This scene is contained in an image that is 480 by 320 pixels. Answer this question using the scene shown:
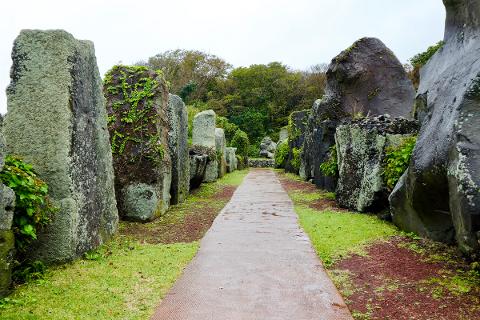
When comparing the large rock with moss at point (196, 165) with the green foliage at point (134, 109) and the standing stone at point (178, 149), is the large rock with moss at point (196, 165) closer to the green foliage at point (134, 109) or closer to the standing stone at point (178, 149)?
the standing stone at point (178, 149)

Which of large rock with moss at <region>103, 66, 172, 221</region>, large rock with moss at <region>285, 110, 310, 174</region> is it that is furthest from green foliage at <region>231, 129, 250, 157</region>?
large rock with moss at <region>103, 66, 172, 221</region>

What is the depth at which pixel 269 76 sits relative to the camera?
148 ft

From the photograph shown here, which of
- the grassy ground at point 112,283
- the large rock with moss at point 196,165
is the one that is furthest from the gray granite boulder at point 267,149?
the grassy ground at point 112,283

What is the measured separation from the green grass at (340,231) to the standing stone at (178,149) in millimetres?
2922

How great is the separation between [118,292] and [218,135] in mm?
15063

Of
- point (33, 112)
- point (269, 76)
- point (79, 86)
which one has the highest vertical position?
point (269, 76)

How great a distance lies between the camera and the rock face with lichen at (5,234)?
353cm

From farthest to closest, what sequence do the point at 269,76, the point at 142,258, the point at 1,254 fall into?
the point at 269,76, the point at 142,258, the point at 1,254

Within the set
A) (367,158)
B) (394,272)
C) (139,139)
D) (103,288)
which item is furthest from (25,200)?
(367,158)

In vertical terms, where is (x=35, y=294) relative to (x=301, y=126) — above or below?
below

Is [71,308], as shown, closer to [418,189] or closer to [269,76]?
[418,189]

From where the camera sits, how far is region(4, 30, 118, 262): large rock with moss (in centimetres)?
444

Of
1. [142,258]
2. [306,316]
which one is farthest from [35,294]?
[306,316]

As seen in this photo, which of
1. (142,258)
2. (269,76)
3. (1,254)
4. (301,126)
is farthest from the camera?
(269,76)
